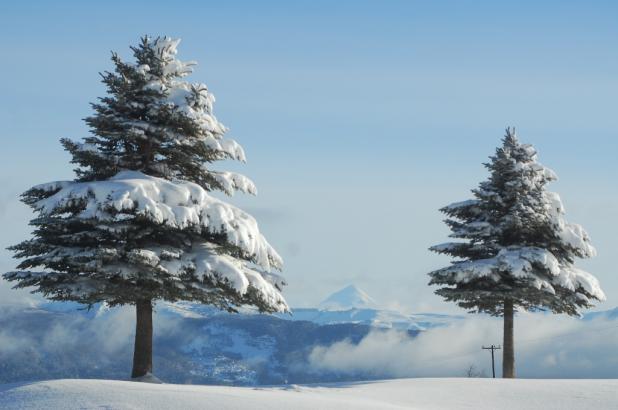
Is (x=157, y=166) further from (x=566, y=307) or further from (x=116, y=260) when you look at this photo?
(x=566, y=307)

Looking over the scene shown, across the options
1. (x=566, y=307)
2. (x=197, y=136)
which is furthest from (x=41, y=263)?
(x=566, y=307)

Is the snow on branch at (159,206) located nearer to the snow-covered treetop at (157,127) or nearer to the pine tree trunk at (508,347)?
the snow-covered treetop at (157,127)

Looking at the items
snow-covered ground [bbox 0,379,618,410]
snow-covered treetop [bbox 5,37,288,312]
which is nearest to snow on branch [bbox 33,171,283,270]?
snow-covered treetop [bbox 5,37,288,312]

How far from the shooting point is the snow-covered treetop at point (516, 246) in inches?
1195

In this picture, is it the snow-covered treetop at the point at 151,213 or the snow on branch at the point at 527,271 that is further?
the snow on branch at the point at 527,271

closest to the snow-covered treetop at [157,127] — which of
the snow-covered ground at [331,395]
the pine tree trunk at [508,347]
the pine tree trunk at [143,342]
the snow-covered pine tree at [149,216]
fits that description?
the snow-covered pine tree at [149,216]

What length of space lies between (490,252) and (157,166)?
14.8 metres

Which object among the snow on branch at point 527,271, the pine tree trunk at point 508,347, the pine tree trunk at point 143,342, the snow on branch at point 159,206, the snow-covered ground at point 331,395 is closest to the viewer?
the snow-covered ground at point 331,395

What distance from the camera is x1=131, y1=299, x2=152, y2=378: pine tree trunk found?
77.9 ft

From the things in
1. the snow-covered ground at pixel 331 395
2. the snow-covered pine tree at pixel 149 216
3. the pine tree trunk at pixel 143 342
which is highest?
the snow-covered pine tree at pixel 149 216

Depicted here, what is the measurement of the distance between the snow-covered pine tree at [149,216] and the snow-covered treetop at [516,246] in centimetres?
1028

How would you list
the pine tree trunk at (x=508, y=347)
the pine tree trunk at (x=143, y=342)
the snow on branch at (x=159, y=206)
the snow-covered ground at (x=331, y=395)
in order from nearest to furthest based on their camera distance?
the snow-covered ground at (x=331, y=395), the snow on branch at (x=159, y=206), the pine tree trunk at (x=143, y=342), the pine tree trunk at (x=508, y=347)

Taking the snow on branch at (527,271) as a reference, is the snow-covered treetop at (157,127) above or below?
above

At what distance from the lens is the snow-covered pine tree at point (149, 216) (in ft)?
72.5
